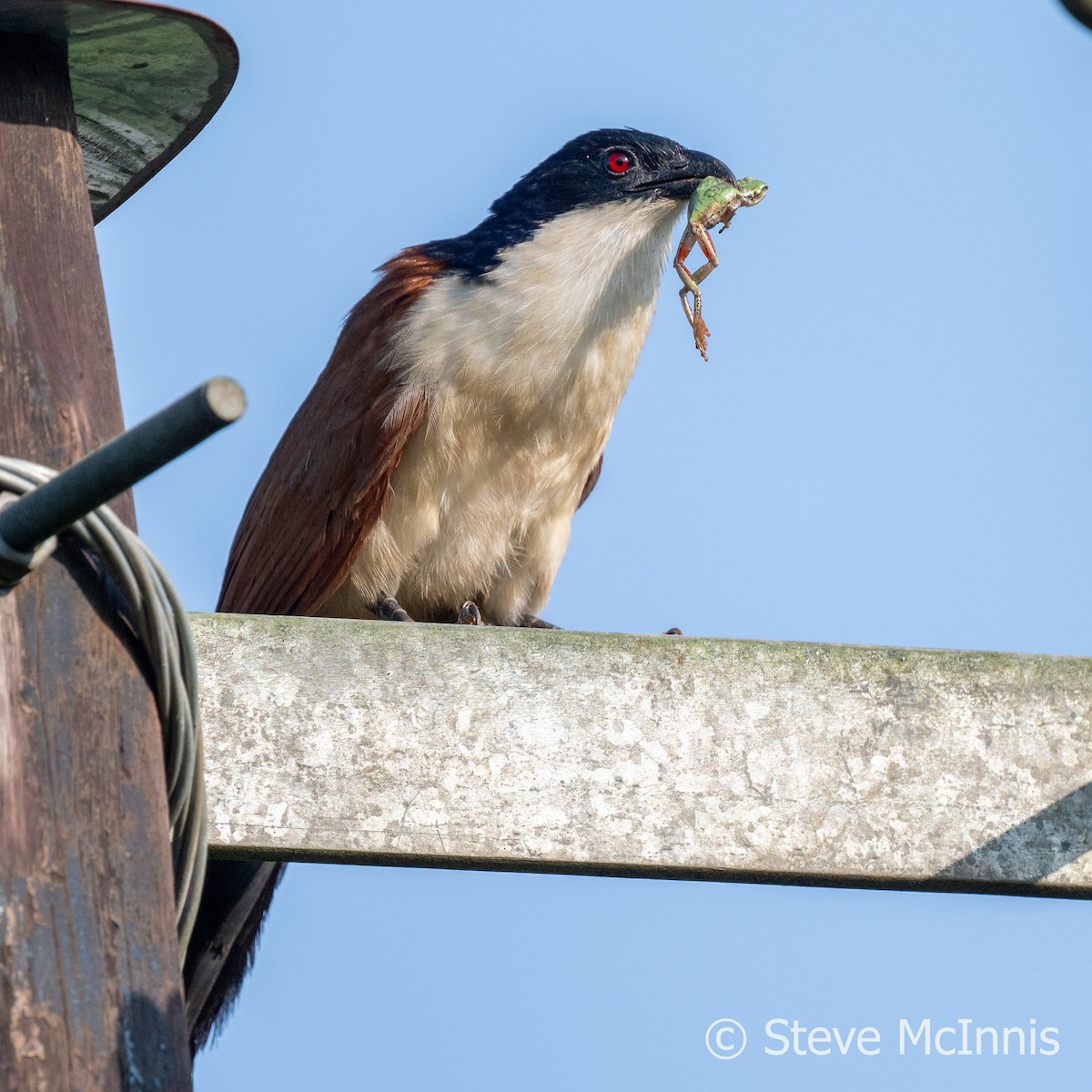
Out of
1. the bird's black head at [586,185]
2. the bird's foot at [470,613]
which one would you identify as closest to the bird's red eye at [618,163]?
the bird's black head at [586,185]

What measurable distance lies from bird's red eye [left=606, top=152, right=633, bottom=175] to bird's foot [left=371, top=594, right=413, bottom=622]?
1397 millimetres

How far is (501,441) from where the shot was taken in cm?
457

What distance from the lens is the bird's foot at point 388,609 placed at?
4.56 metres

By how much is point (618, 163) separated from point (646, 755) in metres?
2.77

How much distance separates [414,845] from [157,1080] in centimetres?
80

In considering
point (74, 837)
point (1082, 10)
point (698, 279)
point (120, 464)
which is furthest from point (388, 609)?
point (1082, 10)

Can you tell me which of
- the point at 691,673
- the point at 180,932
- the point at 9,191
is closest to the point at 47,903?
the point at 180,932

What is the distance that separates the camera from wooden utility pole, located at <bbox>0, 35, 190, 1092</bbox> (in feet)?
5.50

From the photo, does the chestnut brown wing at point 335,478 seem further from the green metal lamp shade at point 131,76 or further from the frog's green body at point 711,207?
the green metal lamp shade at point 131,76

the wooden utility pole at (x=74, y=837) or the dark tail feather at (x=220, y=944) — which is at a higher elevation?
the wooden utility pole at (x=74, y=837)

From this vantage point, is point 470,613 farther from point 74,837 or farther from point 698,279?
point 74,837

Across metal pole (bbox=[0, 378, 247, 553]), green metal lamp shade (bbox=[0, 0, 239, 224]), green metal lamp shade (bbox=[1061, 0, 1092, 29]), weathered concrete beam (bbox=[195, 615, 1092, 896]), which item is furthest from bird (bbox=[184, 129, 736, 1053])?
green metal lamp shade (bbox=[1061, 0, 1092, 29])

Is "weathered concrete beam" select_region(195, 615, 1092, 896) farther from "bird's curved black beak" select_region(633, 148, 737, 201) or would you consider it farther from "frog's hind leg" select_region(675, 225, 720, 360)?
"bird's curved black beak" select_region(633, 148, 737, 201)

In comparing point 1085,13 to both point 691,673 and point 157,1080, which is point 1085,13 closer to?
point 157,1080
